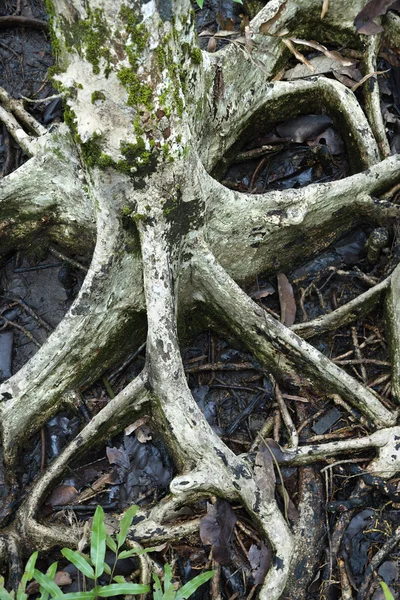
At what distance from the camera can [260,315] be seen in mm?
3850

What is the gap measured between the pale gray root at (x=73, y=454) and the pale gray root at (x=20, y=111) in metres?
2.39

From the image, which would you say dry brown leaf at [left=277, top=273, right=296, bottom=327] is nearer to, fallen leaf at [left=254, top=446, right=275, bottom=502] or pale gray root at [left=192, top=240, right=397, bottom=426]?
pale gray root at [left=192, top=240, right=397, bottom=426]

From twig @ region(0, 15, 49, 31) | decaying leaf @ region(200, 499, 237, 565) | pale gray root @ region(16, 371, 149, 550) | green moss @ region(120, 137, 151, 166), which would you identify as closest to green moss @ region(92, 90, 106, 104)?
green moss @ region(120, 137, 151, 166)

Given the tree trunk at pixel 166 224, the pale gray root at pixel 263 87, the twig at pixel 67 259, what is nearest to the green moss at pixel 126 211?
the tree trunk at pixel 166 224

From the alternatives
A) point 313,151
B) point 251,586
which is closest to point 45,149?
point 313,151

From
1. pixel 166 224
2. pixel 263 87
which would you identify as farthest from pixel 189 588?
pixel 263 87

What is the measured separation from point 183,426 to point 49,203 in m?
1.94

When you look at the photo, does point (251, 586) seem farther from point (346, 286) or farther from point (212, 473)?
point (346, 286)

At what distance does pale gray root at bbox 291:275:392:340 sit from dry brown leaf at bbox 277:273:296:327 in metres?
0.12

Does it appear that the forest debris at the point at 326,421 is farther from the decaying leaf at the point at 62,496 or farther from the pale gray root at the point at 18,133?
the pale gray root at the point at 18,133

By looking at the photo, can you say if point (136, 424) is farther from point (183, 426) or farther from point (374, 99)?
point (374, 99)

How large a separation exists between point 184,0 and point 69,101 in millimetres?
787

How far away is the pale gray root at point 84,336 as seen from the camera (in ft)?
12.0

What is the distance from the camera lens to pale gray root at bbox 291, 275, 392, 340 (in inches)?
161
